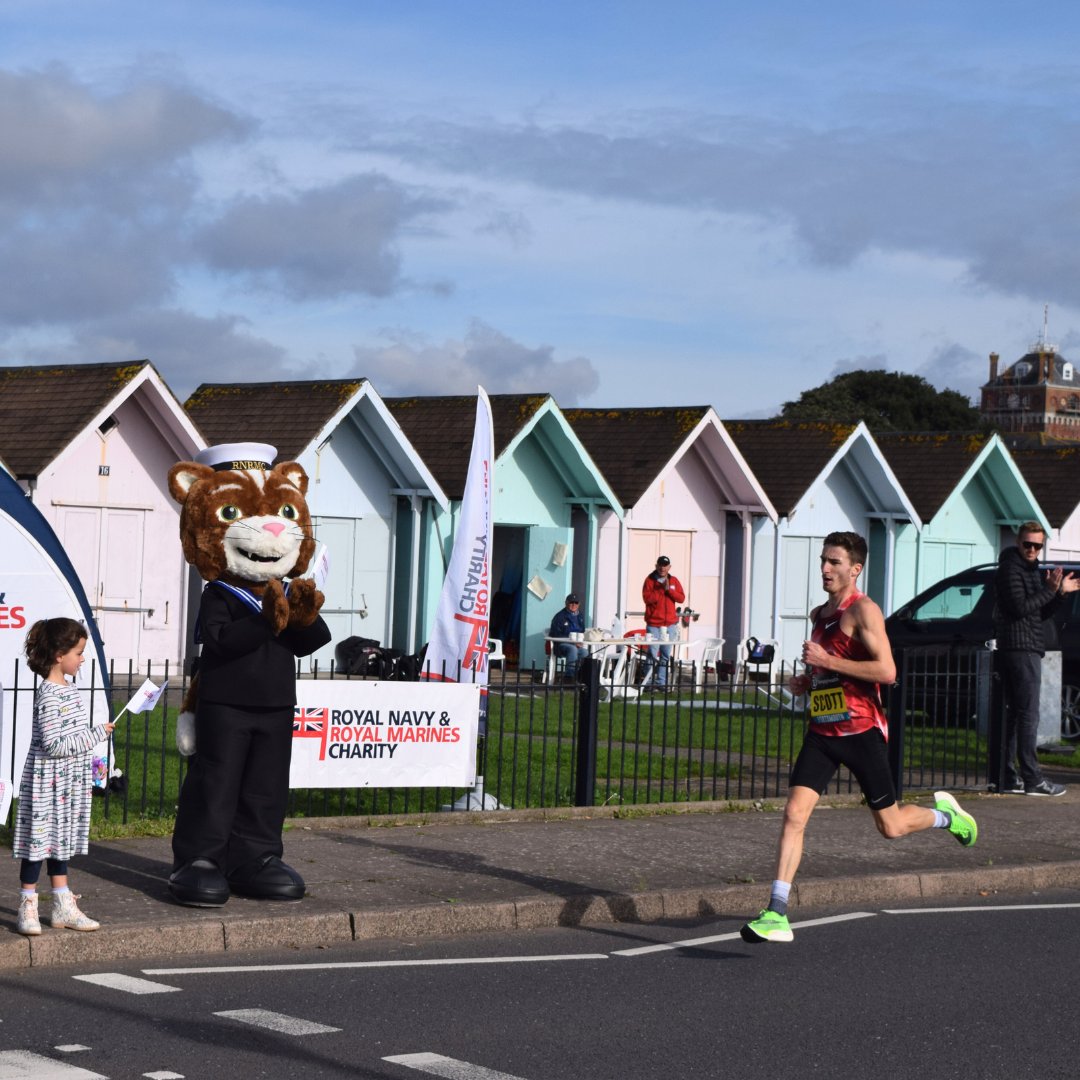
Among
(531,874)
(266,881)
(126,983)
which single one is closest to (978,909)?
(531,874)

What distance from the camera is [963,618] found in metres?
21.6

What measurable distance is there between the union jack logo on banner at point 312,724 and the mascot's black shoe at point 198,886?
260 centimetres

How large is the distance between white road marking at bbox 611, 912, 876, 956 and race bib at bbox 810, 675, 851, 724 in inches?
44.8

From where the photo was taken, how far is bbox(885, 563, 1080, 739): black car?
20.4 m

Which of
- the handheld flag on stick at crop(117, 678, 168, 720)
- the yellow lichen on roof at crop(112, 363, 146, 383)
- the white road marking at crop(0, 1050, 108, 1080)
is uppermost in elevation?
the yellow lichen on roof at crop(112, 363, 146, 383)

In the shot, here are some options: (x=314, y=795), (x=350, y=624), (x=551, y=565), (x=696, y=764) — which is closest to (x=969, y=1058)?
(x=314, y=795)

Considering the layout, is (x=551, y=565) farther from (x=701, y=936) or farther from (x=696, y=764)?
(x=701, y=936)

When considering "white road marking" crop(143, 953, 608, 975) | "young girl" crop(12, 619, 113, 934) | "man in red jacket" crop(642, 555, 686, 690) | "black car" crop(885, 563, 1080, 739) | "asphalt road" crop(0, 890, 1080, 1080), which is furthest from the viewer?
"man in red jacket" crop(642, 555, 686, 690)

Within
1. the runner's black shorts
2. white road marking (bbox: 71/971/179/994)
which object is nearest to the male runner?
the runner's black shorts

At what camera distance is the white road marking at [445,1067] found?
6.23 meters

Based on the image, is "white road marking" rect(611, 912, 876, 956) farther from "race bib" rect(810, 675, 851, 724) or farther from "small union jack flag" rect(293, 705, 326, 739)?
"small union jack flag" rect(293, 705, 326, 739)

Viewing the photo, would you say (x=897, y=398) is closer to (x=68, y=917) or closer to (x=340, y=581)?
(x=340, y=581)

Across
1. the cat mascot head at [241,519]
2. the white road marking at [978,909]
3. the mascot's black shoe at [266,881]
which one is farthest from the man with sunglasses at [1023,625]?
the mascot's black shoe at [266,881]

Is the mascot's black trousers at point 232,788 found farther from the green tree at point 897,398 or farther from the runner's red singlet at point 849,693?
the green tree at point 897,398
